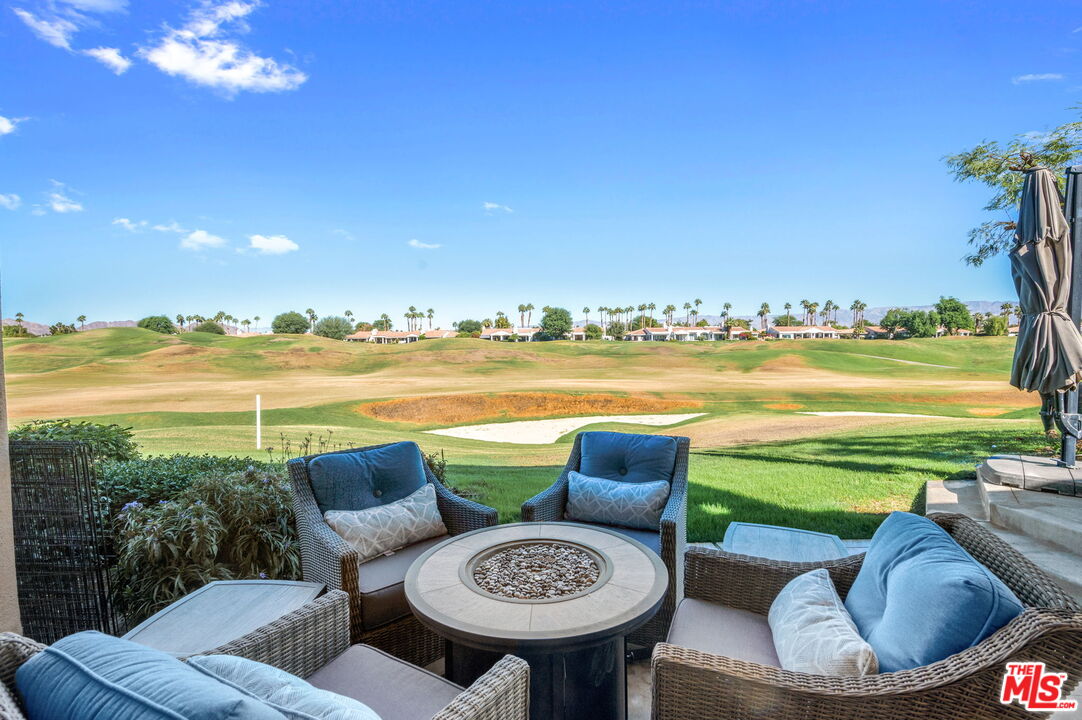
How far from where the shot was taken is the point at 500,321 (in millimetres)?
25891

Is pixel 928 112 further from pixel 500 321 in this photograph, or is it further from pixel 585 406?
pixel 500 321

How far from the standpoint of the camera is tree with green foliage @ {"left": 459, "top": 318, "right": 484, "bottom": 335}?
2489 cm

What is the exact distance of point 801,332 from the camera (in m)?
28.5

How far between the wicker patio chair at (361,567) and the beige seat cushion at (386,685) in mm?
572

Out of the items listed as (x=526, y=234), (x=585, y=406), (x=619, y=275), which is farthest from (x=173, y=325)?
(x=619, y=275)

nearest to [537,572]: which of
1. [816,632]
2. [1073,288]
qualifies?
[816,632]

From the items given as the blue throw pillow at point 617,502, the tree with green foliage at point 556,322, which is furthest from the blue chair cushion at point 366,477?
the tree with green foliage at point 556,322

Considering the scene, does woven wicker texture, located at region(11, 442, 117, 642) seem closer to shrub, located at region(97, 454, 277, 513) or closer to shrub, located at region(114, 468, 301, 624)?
shrub, located at region(114, 468, 301, 624)

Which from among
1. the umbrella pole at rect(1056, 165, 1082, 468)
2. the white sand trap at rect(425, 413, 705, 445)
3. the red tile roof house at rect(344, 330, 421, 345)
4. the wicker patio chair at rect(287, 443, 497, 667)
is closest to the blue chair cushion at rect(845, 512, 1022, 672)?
the wicker patio chair at rect(287, 443, 497, 667)

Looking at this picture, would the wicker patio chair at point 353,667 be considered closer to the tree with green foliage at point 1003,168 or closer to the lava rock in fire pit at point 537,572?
the lava rock in fire pit at point 537,572

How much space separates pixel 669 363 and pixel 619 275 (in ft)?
18.7

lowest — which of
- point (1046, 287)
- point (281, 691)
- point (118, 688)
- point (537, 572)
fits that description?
point (537, 572)

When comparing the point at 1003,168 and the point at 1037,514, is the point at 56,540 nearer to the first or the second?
the point at 1037,514

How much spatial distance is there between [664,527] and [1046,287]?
127 inches
